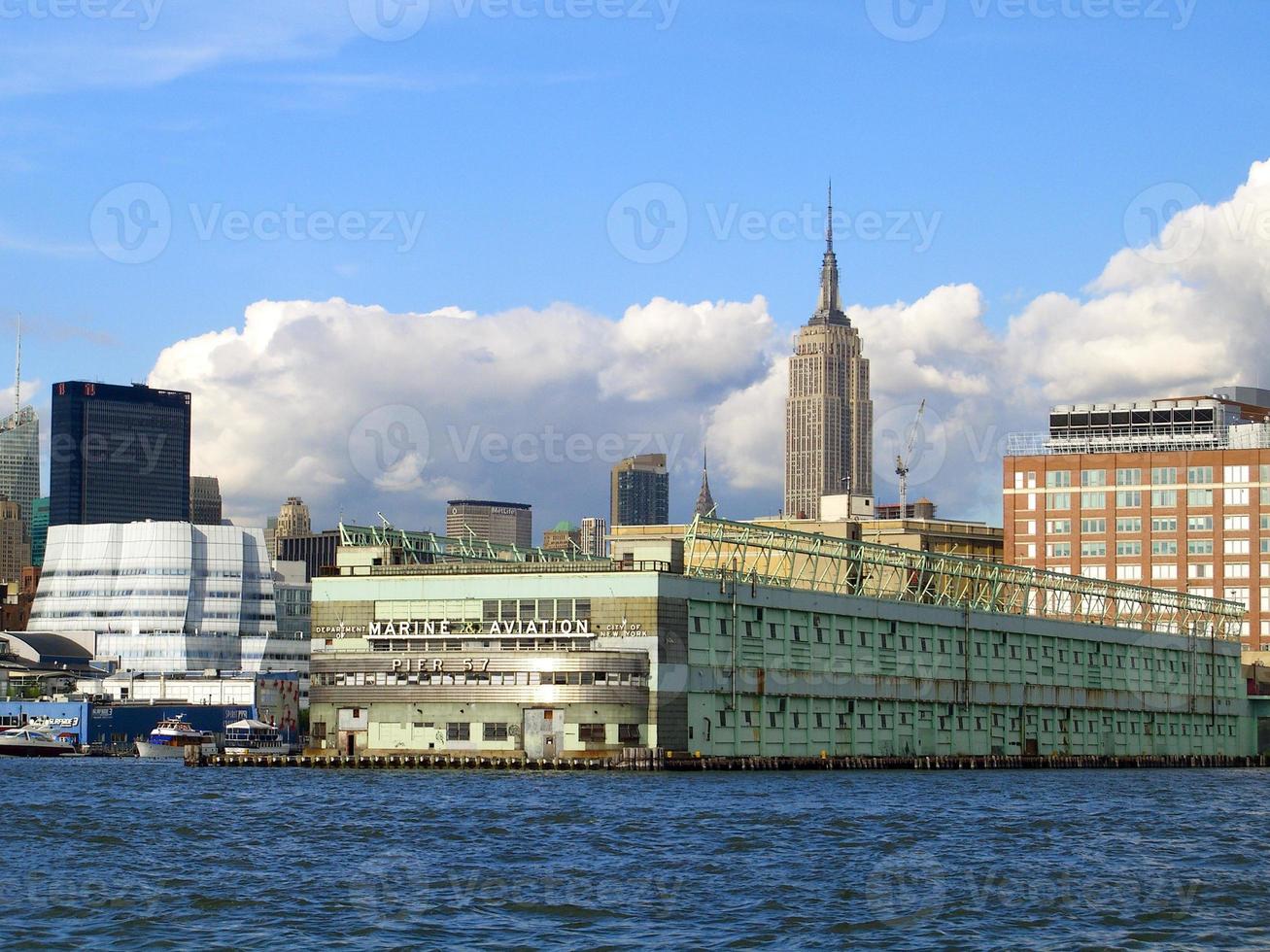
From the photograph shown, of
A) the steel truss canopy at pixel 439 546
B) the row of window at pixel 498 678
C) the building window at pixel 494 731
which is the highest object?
the steel truss canopy at pixel 439 546

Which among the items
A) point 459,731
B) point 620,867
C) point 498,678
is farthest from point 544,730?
point 620,867

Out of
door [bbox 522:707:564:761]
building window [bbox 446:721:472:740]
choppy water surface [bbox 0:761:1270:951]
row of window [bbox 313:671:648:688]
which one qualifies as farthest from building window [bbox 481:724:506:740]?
choppy water surface [bbox 0:761:1270:951]

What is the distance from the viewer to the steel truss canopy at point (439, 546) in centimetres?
16488

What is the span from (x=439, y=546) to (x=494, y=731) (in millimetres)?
32880

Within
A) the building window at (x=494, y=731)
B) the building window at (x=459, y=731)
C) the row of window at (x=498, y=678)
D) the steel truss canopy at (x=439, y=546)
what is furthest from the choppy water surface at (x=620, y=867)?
the steel truss canopy at (x=439, y=546)

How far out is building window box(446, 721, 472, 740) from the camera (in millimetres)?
145125

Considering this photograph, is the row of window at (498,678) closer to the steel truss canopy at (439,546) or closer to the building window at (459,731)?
the building window at (459,731)

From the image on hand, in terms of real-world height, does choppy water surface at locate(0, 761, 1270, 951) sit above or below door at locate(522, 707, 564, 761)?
below

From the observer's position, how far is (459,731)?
477 ft

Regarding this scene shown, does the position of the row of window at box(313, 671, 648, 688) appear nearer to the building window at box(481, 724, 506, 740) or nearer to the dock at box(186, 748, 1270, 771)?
the building window at box(481, 724, 506, 740)

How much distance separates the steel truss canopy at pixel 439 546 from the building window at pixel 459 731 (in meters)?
22.4

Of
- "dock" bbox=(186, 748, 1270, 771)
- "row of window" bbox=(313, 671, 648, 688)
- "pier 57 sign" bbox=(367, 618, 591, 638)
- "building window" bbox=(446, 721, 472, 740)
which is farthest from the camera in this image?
"building window" bbox=(446, 721, 472, 740)

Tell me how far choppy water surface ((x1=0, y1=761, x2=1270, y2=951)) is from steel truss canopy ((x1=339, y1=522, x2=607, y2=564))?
45569 mm

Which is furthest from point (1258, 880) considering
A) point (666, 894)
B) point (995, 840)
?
point (666, 894)
